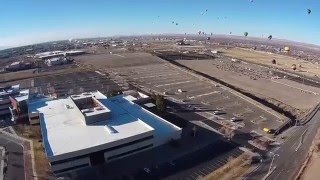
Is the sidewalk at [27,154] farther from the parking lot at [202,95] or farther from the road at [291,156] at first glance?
the parking lot at [202,95]

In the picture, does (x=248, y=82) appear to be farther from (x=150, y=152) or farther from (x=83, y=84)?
(x=150, y=152)

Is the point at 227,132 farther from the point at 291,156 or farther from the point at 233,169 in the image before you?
the point at 233,169

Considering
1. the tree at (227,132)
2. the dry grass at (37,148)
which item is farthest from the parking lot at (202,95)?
the dry grass at (37,148)

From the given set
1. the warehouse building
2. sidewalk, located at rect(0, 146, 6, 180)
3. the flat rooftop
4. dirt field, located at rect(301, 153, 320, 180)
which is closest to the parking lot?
dirt field, located at rect(301, 153, 320, 180)

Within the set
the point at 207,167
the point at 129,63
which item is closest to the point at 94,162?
the point at 207,167

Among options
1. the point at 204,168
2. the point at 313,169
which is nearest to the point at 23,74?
the point at 204,168

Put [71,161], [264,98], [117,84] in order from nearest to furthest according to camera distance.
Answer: [71,161] < [264,98] < [117,84]
